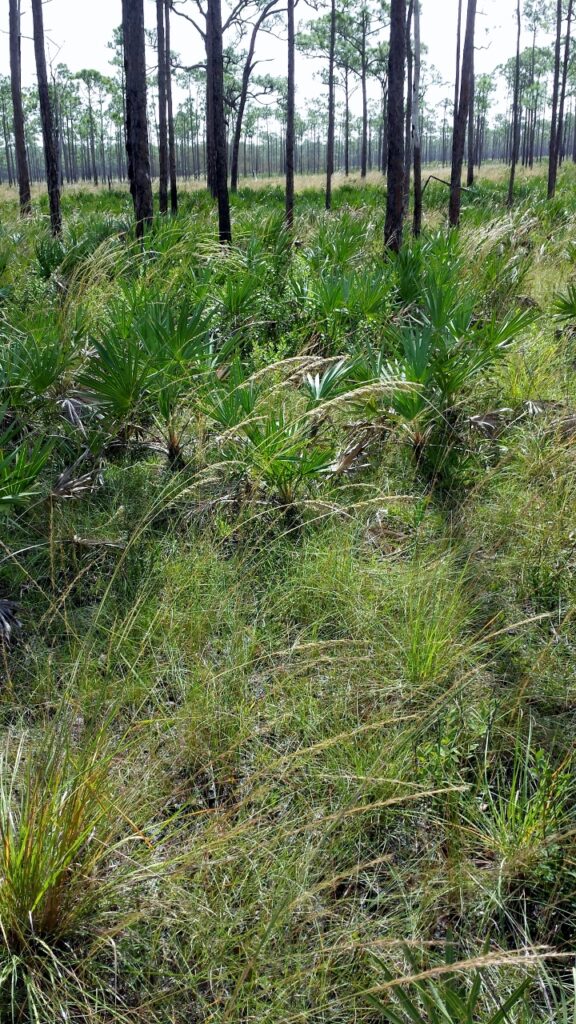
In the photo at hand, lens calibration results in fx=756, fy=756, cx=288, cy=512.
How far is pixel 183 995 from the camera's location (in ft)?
5.88

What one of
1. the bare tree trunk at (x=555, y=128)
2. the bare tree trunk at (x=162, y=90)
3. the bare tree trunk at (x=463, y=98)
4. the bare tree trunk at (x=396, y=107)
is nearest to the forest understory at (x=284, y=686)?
the bare tree trunk at (x=396, y=107)

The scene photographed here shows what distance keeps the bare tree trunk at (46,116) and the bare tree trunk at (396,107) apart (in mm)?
5827

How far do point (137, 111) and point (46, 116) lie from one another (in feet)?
15.6

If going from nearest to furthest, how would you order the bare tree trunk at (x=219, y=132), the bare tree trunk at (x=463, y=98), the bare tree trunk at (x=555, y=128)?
the bare tree trunk at (x=219, y=132)
the bare tree trunk at (x=463, y=98)
the bare tree trunk at (x=555, y=128)

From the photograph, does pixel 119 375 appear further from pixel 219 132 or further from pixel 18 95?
pixel 18 95

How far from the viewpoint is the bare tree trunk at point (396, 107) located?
923 centimetres

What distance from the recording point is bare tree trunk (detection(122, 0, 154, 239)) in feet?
29.7

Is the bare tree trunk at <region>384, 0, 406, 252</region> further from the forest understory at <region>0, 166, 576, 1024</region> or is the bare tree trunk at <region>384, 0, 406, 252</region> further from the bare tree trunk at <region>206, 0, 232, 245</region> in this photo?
the forest understory at <region>0, 166, 576, 1024</region>

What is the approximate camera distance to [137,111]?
9.25 m

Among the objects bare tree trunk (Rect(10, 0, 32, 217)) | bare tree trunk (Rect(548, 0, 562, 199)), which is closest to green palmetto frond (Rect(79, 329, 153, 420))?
bare tree trunk (Rect(10, 0, 32, 217))

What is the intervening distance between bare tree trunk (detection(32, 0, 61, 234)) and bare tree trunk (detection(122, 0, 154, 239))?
135 inches

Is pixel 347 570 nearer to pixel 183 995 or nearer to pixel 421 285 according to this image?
pixel 183 995

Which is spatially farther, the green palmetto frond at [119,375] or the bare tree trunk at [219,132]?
the bare tree trunk at [219,132]

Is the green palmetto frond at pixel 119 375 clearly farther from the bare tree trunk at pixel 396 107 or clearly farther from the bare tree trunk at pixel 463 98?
the bare tree trunk at pixel 463 98
